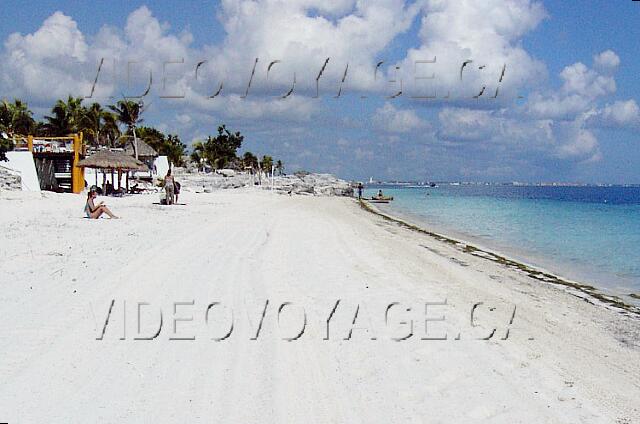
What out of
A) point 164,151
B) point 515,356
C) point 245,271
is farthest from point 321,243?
point 164,151

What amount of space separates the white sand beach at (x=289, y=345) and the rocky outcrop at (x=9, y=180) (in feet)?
63.9

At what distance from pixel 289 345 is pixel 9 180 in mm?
26761

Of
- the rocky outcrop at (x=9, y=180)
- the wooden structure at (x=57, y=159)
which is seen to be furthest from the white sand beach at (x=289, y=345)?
the wooden structure at (x=57, y=159)

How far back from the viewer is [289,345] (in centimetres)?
544

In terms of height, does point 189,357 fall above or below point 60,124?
below

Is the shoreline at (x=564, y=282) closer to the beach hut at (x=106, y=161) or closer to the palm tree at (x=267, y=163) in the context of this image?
the beach hut at (x=106, y=161)

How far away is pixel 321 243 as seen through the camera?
1325 centimetres

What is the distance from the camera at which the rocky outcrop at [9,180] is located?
27594mm

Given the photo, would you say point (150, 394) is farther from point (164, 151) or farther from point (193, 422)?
point (164, 151)

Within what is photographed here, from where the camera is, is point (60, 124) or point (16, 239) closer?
point (16, 239)

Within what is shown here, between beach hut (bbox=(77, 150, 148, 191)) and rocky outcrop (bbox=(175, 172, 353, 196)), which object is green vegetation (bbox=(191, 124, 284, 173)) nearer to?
rocky outcrop (bbox=(175, 172, 353, 196))

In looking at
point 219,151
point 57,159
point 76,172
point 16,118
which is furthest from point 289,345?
point 219,151

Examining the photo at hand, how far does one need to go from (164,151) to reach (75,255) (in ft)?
223

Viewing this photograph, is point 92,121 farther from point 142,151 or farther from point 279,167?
point 279,167
